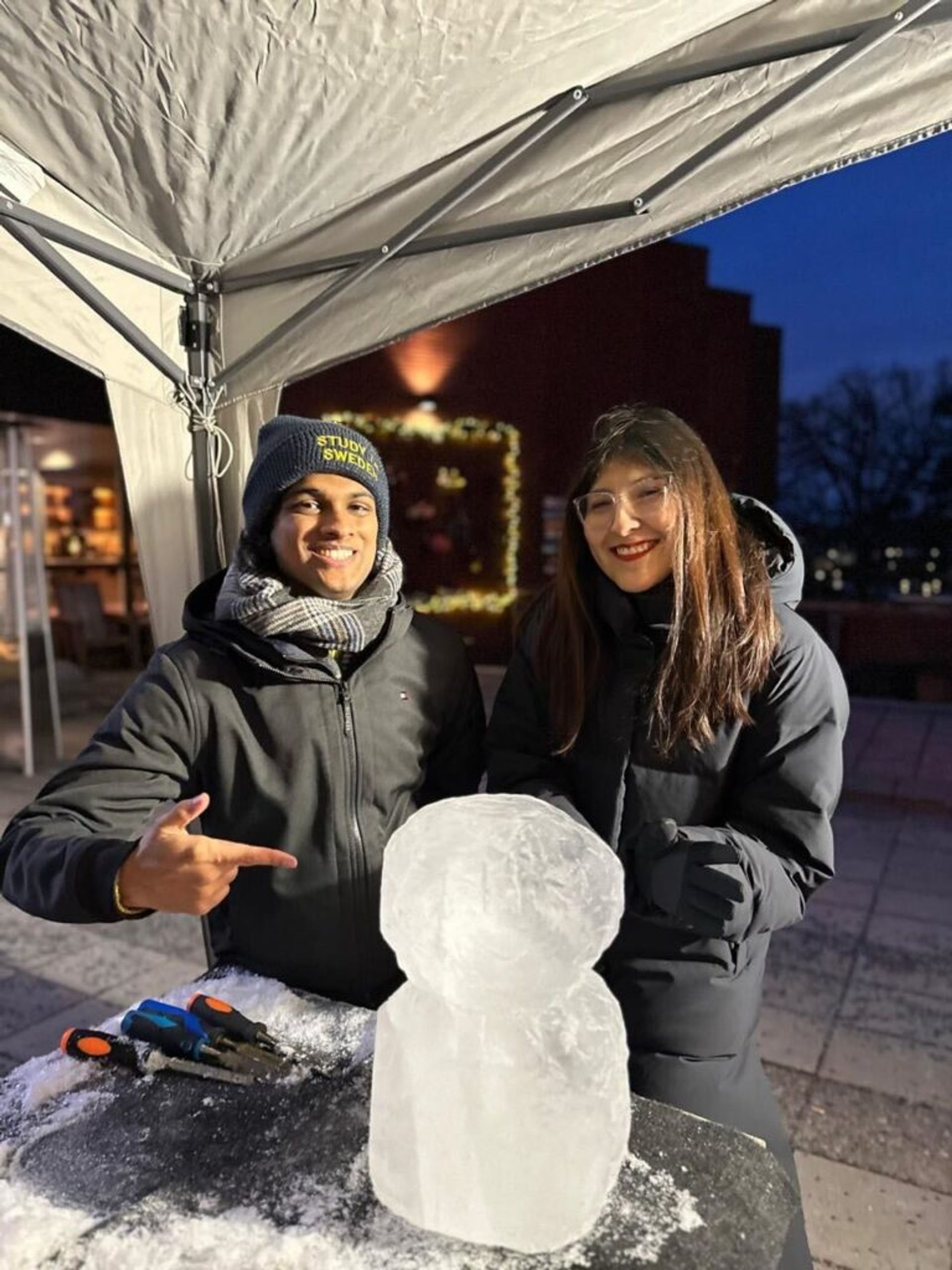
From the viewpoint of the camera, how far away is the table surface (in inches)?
38.1

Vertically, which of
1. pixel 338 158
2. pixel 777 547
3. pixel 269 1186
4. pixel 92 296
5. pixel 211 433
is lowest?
pixel 269 1186

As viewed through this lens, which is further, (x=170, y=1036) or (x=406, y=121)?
(x=406, y=121)

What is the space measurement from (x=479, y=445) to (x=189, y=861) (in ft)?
36.1

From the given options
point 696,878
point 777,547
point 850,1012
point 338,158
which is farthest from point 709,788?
point 850,1012

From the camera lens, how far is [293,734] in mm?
1610

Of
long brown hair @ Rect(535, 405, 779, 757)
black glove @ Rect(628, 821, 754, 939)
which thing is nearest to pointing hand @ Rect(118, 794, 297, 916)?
black glove @ Rect(628, 821, 754, 939)

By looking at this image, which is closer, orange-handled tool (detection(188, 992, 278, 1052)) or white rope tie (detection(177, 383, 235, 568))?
orange-handled tool (detection(188, 992, 278, 1052))

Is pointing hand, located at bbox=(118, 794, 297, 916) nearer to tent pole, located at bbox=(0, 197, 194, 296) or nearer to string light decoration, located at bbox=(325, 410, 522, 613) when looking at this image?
tent pole, located at bbox=(0, 197, 194, 296)

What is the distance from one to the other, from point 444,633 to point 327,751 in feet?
1.31

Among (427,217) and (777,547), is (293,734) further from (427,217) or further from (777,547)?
(427,217)

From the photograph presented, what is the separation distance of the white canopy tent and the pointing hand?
4.33 feet

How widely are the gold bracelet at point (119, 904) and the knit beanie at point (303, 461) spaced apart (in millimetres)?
737

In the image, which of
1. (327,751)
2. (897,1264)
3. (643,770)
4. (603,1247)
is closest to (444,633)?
(327,751)

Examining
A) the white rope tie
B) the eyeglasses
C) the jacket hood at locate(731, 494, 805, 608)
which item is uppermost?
the white rope tie
